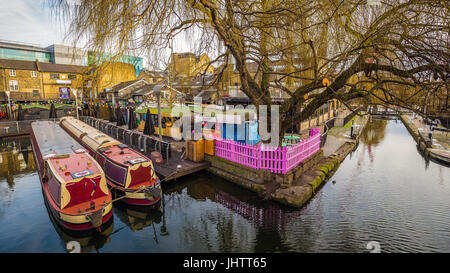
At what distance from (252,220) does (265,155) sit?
3185 millimetres

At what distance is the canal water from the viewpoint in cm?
653

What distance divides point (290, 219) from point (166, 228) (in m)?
4.15

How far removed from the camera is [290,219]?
25.6 feet

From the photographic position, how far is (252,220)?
7824mm

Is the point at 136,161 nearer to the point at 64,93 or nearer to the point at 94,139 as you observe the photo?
the point at 94,139

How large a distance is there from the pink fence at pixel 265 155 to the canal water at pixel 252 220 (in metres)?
1.33

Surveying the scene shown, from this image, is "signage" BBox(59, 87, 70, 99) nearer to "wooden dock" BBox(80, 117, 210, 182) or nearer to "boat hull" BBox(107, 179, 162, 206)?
"wooden dock" BBox(80, 117, 210, 182)

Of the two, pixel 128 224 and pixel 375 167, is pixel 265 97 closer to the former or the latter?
pixel 128 224

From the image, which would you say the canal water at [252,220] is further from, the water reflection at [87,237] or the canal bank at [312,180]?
the canal bank at [312,180]

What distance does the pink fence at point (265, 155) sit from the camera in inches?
386

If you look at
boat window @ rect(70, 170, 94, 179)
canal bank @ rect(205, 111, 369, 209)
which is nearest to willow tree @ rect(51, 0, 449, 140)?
canal bank @ rect(205, 111, 369, 209)

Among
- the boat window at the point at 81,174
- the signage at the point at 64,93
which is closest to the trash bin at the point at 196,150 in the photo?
the boat window at the point at 81,174

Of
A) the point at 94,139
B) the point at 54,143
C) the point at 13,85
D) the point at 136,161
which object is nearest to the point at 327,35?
the point at 136,161
